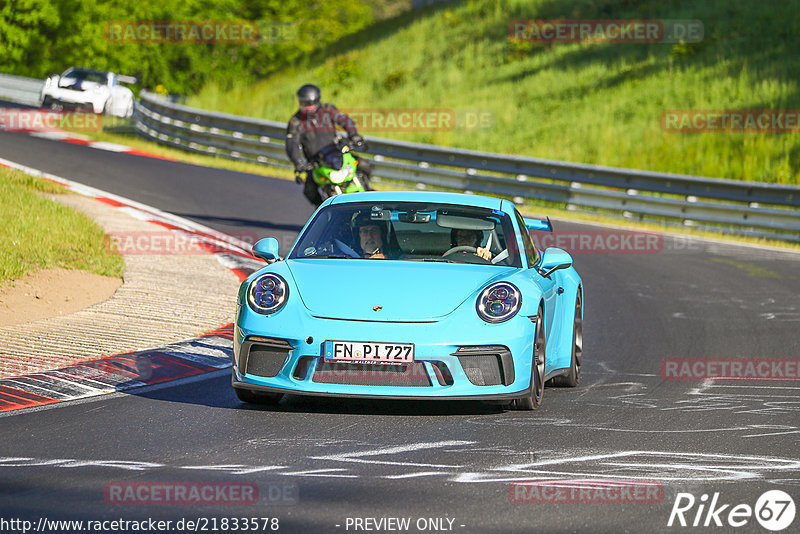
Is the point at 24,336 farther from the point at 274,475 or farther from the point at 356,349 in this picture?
the point at 274,475

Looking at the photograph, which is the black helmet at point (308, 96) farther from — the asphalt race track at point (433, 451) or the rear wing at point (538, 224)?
the rear wing at point (538, 224)

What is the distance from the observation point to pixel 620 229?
20078 millimetres

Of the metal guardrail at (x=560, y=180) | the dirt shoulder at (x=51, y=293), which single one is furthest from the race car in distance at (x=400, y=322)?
the metal guardrail at (x=560, y=180)

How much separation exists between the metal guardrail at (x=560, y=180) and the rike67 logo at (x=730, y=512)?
50.2ft

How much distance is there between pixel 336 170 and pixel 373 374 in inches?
311

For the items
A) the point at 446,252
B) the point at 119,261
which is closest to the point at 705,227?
the point at 119,261

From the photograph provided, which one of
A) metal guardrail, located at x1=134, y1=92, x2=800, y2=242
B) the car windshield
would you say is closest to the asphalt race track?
the car windshield

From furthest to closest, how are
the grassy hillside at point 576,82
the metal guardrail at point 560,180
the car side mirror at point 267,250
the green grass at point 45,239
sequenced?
the grassy hillside at point 576,82, the metal guardrail at point 560,180, the green grass at point 45,239, the car side mirror at point 267,250

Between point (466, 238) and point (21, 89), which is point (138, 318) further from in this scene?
point (21, 89)

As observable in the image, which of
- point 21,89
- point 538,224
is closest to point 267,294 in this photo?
point 538,224

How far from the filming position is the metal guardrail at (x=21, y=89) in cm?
4325

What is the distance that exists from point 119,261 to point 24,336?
370 centimetres

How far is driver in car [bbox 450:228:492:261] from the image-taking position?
797 cm

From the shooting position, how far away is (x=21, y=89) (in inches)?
1732
